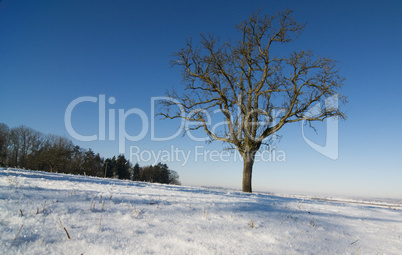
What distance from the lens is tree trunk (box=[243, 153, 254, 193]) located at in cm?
1038

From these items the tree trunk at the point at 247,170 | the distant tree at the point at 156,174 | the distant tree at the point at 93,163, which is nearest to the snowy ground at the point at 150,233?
the tree trunk at the point at 247,170

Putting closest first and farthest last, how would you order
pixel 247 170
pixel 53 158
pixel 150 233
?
pixel 150 233 → pixel 247 170 → pixel 53 158

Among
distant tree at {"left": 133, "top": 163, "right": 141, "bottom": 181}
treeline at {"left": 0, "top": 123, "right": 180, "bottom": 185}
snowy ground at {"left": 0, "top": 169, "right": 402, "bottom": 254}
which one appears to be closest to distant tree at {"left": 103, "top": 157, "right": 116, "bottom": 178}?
treeline at {"left": 0, "top": 123, "right": 180, "bottom": 185}

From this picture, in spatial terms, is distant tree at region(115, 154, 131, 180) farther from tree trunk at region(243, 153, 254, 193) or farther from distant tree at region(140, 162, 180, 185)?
tree trunk at region(243, 153, 254, 193)

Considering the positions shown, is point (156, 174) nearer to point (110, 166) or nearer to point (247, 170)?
point (110, 166)

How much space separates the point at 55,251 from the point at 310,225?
9.26 ft

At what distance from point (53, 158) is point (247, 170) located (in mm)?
41906

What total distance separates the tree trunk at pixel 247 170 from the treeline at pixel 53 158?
23.8 metres

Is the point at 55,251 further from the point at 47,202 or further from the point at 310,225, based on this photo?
the point at 310,225

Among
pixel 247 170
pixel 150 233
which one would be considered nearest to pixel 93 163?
pixel 247 170

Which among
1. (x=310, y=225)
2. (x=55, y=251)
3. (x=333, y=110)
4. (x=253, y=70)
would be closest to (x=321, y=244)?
(x=310, y=225)

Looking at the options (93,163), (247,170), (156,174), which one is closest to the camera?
(247,170)

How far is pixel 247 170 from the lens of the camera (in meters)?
10.6

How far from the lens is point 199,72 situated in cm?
1235
